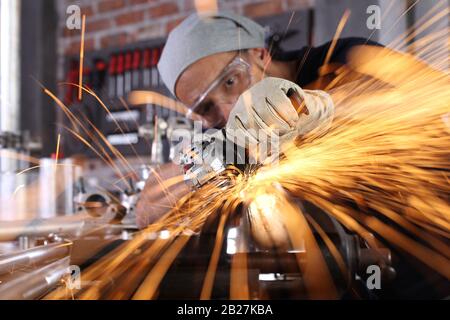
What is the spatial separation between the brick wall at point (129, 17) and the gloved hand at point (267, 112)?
821 mm

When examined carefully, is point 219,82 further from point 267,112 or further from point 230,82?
point 267,112

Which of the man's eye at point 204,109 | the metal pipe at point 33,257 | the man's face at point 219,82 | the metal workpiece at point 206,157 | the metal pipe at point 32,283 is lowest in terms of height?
the metal pipe at point 32,283

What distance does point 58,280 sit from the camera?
0.42 m

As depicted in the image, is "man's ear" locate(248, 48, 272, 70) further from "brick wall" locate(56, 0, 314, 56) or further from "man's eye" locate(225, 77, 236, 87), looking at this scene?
"brick wall" locate(56, 0, 314, 56)

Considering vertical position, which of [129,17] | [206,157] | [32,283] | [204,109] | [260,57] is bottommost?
[32,283]

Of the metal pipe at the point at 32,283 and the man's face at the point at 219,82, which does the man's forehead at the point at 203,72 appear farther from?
the metal pipe at the point at 32,283

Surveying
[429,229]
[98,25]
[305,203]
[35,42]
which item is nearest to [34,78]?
[35,42]

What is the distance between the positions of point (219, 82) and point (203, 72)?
0.04 m

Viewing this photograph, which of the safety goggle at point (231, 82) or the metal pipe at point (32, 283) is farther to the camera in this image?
the safety goggle at point (231, 82)

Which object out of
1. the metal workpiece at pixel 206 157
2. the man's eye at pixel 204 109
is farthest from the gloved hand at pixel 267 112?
the man's eye at pixel 204 109

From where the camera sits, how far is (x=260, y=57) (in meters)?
0.83

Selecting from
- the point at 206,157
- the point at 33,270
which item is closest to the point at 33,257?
the point at 33,270

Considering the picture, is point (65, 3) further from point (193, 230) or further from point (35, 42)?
point (193, 230)

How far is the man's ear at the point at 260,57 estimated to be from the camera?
806mm
